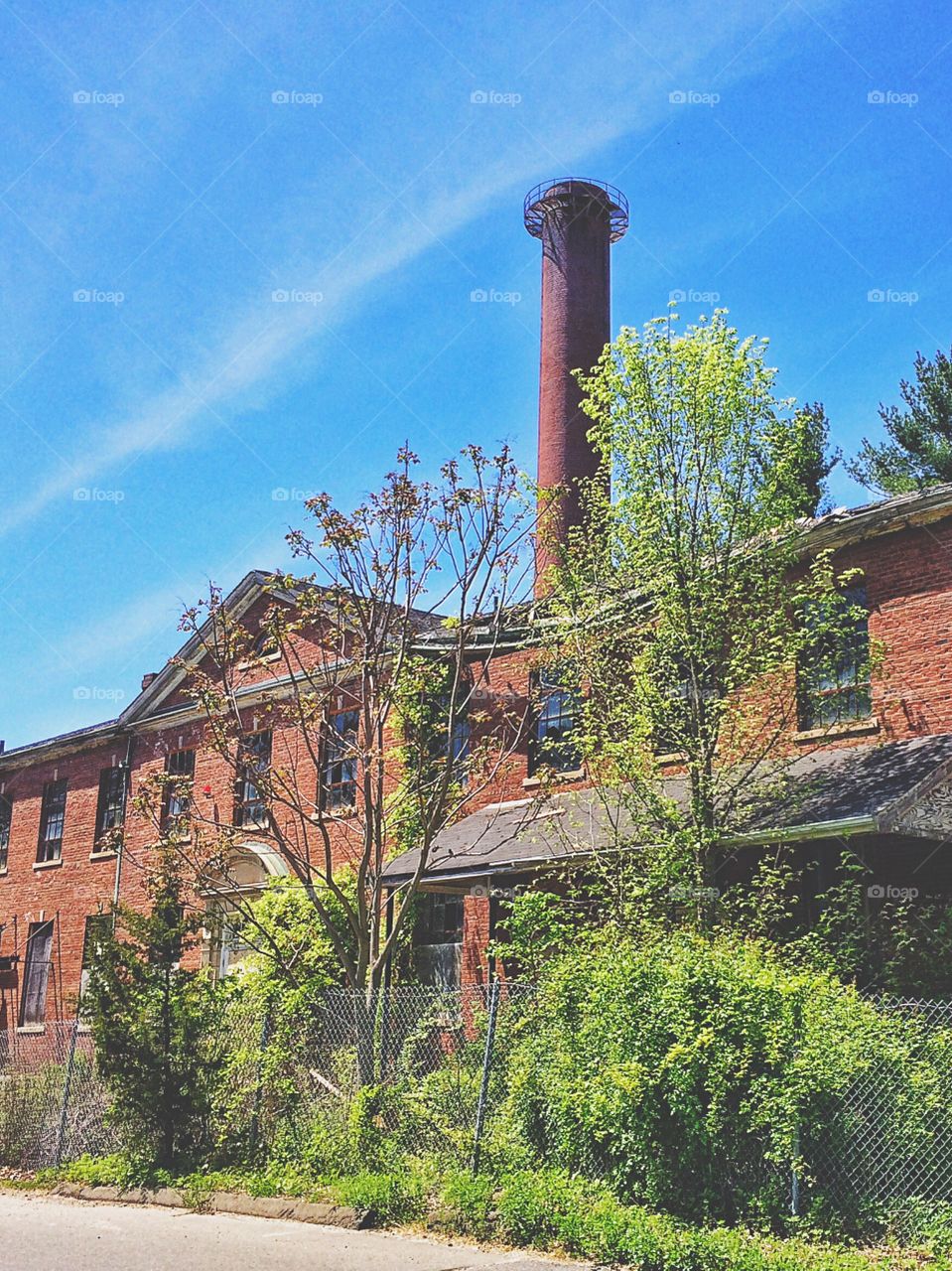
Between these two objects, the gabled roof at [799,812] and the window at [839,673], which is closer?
the gabled roof at [799,812]

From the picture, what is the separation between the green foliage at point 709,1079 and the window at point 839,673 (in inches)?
Answer: 199

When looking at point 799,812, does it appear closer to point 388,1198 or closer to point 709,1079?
point 709,1079

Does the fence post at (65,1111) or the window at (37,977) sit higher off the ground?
the window at (37,977)

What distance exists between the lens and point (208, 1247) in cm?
925

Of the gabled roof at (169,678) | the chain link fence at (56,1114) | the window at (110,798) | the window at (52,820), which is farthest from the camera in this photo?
the window at (52,820)

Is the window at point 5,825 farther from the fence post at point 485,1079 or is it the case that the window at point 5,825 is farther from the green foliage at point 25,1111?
the fence post at point 485,1079

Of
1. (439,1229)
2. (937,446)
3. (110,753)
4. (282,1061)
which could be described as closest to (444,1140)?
(439,1229)

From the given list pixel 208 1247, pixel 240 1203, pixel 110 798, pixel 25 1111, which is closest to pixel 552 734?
pixel 25 1111

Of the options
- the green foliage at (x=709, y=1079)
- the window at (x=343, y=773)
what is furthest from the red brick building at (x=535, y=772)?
the green foliage at (x=709, y=1079)

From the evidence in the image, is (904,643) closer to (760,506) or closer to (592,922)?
(760,506)

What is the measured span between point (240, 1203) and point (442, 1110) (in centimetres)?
189

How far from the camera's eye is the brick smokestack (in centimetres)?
2772

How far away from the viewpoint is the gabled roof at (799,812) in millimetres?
12711

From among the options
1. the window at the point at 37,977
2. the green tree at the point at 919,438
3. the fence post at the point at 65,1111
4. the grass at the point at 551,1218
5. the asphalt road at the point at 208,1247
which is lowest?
the asphalt road at the point at 208,1247
